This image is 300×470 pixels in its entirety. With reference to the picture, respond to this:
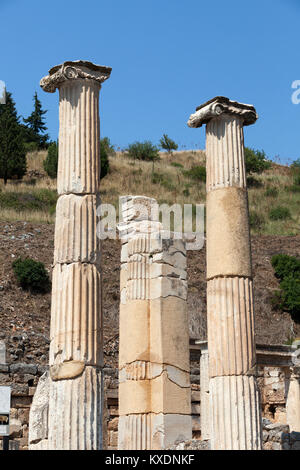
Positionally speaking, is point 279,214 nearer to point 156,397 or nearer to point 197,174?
point 197,174

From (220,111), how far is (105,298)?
2140 cm

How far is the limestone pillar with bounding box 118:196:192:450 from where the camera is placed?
1652cm

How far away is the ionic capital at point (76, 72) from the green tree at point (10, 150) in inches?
1506

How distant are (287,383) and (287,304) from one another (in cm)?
1305

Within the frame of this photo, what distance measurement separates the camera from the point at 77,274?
44.3 feet

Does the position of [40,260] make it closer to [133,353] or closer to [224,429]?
[133,353]

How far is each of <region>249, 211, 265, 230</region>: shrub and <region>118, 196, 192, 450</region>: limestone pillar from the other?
3023cm

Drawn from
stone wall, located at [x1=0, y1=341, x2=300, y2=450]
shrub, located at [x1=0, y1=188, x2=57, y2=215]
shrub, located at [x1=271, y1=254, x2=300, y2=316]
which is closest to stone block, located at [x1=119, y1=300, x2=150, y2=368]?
stone wall, located at [x1=0, y1=341, x2=300, y2=450]

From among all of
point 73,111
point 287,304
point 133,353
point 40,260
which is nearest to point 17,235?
point 40,260

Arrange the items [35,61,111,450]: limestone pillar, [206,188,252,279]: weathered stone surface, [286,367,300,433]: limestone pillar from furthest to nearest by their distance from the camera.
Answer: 1. [286,367,300,433]: limestone pillar
2. [206,188,252,279]: weathered stone surface
3. [35,61,111,450]: limestone pillar

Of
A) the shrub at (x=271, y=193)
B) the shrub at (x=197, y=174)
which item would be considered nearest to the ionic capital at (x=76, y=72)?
the shrub at (x=271, y=193)

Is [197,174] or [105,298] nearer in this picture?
[105,298]

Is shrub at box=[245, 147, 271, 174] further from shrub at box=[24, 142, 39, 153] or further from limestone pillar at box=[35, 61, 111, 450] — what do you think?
limestone pillar at box=[35, 61, 111, 450]

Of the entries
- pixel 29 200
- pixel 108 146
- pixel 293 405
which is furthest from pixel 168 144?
pixel 293 405
